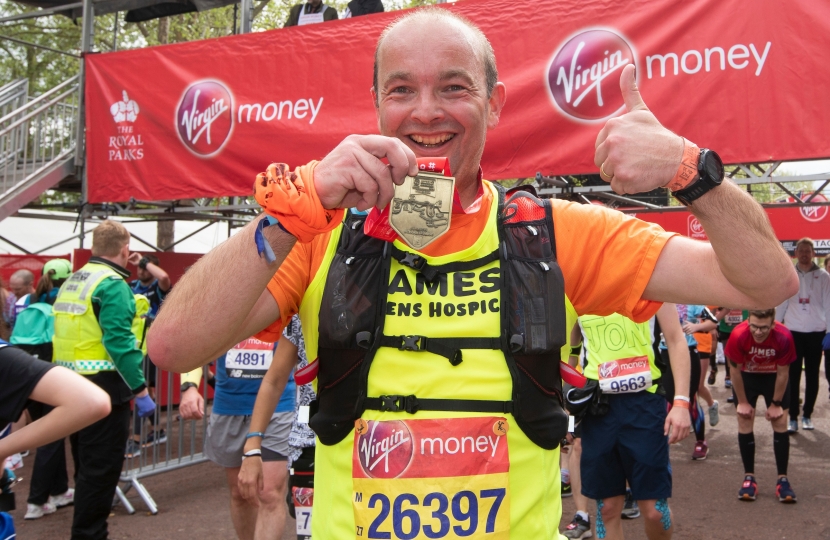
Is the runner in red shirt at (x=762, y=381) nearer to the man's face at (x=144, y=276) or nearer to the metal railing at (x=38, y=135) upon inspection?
the man's face at (x=144, y=276)

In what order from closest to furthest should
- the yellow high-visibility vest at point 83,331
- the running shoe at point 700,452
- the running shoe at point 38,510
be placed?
→ the yellow high-visibility vest at point 83,331
the running shoe at point 38,510
the running shoe at point 700,452

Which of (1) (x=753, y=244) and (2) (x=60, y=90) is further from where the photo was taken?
(2) (x=60, y=90)

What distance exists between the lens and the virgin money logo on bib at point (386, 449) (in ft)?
5.50

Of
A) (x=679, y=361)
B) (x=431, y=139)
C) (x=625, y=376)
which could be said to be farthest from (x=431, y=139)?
(x=679, y=361)

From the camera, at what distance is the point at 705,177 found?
1.64m

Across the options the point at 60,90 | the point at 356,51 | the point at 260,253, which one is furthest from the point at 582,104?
the point at 60,90

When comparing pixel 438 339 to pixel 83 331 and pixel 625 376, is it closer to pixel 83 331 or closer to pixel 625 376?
pixel 625 376

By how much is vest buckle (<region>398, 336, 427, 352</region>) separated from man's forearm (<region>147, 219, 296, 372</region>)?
34 cm

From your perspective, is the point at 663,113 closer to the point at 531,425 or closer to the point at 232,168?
the point at 232,168

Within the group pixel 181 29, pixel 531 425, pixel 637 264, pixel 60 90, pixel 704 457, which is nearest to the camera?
pixel 531 425

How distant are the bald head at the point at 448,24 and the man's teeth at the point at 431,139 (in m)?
0.21

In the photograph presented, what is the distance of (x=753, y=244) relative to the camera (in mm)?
1657

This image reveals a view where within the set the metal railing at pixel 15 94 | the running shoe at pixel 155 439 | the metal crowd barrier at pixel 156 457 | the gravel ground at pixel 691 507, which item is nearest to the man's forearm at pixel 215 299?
the gravel ground at pixel 691 507

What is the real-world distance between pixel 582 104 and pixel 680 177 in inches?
218
